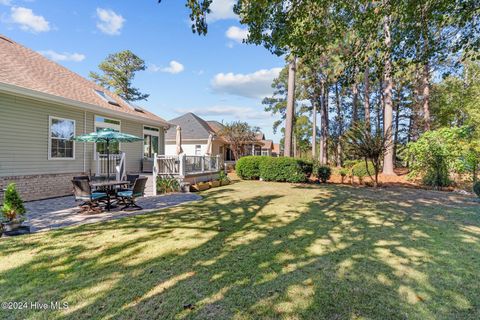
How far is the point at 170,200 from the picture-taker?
8797mm

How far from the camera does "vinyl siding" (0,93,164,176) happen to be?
7.59 m

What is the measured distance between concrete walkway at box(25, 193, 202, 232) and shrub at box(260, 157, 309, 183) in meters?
6.67

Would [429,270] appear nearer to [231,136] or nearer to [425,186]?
[425,186]

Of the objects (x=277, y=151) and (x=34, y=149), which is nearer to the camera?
(x=34, y=149)

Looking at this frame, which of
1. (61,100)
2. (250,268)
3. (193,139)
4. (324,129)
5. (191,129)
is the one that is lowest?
(250,268)

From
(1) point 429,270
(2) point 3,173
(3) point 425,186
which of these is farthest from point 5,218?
(3) point 425,186

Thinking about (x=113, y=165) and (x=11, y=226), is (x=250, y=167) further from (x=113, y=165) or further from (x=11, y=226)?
(x=11, y=226)

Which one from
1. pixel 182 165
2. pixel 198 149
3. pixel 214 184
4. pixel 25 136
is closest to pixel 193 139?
pixel 198 149

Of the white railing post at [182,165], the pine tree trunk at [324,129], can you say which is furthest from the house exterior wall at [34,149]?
the pine tree trunk at [324,129]

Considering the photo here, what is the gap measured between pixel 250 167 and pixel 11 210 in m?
11.9

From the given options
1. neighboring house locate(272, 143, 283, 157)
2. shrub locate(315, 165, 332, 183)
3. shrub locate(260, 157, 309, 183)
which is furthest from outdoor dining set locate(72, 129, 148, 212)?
neighboring house locate(272, 143, 283, 157)

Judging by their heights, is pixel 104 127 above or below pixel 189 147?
above

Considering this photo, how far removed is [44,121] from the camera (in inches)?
340

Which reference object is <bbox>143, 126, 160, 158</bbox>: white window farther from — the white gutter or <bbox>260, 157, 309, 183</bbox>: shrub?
<bbox>260, 157, 309, 183</bbox>: shrub
